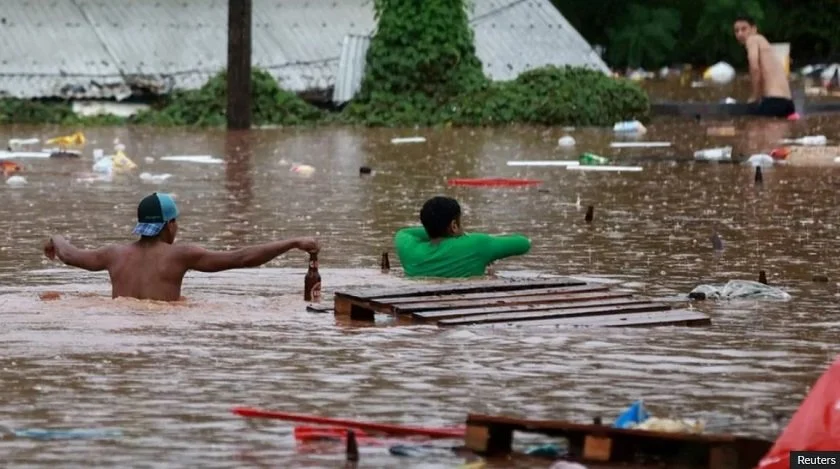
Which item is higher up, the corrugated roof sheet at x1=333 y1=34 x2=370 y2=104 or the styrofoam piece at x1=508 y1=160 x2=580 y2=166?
the corrugated roof sheet at x1=333 y1=34 x2=370 y2=104

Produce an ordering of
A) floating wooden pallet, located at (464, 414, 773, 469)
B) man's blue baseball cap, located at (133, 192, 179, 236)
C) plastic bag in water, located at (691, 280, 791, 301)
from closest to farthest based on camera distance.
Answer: floating wooden pallet, located at (464, 414, 773, 469), man's blue baseball cap, located at (133, 192, 179, 236), plastic bag in water, located at (691, 280, 791, 301)

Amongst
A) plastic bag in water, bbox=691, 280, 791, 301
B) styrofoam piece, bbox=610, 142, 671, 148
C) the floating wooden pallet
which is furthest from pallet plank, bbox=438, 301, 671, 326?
styrofoam piece, bbox=610, 142, 671, 148

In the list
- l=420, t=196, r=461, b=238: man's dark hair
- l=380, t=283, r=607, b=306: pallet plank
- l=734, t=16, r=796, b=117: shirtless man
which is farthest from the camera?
l=734, t=16, r=796, b=117: shirtless man

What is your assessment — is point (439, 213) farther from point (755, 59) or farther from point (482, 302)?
point (755, 59)

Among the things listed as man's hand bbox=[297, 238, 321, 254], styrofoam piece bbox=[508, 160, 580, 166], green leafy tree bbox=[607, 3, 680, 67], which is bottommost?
man's hand bbox=[297, 238, 321, 254]

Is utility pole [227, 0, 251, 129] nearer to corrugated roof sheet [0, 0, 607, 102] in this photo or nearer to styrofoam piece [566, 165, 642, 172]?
corrugated roof sheet [0, 0, 607, 102]

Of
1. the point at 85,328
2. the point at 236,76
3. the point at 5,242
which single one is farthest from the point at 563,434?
the point at 236,76

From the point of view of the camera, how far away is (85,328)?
377 inches

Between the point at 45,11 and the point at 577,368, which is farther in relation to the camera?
the point at 45,11

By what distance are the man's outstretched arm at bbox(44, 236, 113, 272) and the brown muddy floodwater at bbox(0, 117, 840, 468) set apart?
20cm

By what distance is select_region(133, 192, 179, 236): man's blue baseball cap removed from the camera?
10242 mm

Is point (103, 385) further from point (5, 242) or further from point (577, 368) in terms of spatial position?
point (5, 242)

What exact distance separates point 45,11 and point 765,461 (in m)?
26.8

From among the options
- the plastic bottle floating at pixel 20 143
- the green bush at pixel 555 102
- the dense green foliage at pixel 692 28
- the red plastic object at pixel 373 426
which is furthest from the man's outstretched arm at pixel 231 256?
the dense green foliage at pixel 692 28
